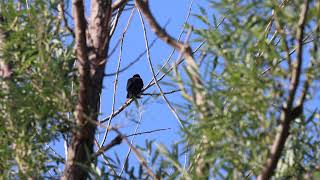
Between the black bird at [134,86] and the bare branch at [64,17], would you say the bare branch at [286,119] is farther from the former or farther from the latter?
the black bird at [134,86]

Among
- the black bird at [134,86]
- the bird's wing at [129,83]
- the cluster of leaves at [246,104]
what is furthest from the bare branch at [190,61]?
the bird's wing at [129,83]

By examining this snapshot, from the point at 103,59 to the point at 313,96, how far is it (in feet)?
2.06

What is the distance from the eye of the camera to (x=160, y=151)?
1516mm

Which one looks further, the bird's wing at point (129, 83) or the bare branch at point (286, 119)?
the bird's wing at point (129, 83)

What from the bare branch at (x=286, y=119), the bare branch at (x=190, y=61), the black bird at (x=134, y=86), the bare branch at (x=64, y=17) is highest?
the black bird at (x=134, y=86)

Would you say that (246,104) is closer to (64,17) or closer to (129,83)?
(64,17)

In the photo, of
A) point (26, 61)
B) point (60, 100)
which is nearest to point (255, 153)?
point (60, 100)

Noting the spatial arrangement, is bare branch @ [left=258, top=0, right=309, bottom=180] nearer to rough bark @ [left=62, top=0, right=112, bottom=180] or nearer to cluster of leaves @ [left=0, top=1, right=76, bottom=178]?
rough bark @ [left=62, top=0, right=112, bottom=180]

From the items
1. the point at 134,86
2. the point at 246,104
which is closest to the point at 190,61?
the point at 246,104

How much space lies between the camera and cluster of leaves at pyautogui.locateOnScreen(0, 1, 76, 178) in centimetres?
170

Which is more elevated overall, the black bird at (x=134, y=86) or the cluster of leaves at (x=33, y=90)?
the black bird at (x=134, y=86)

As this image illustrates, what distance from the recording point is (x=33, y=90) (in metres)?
1.73

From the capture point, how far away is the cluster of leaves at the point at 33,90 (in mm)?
1703

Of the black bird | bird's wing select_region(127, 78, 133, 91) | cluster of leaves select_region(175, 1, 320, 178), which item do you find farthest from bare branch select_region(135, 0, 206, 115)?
bird's wing select_region(127, 78, 133, 91)
